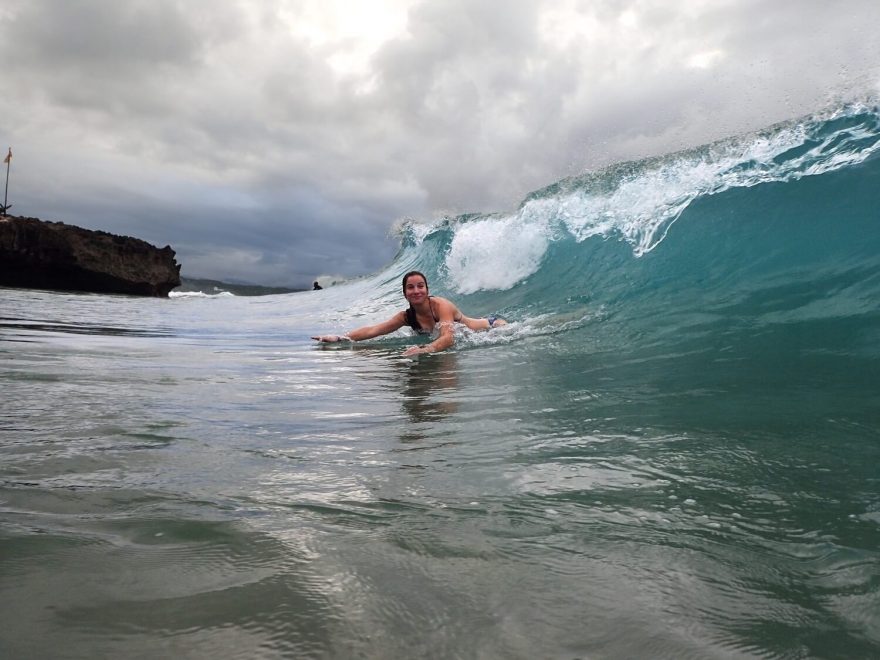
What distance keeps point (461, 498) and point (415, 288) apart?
5.71 m

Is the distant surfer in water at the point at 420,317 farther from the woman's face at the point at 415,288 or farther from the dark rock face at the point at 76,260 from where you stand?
the dark rock face at the point at 76,260

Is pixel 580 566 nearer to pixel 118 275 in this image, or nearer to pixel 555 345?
pixel 555 345

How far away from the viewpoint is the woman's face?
285 inches

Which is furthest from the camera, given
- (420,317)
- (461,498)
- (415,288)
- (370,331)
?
(420,317)

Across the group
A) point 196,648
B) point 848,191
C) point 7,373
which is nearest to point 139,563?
point 196,648

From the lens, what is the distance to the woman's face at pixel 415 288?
23.8 ft

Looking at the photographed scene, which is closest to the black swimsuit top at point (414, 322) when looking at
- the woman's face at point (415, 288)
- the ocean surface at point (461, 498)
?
the woman's face at point (415, 288)

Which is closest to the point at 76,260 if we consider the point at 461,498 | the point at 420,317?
the point at 420,317

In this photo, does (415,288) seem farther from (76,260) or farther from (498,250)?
(76,260)

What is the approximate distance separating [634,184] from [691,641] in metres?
10.2

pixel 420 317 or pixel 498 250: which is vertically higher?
pixel 498 250

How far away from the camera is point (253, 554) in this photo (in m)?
→ 1.24

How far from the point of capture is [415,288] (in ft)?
23.9

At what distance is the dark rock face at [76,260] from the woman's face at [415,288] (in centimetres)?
3237
